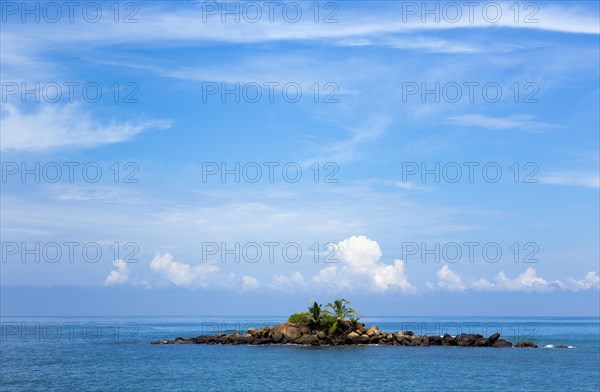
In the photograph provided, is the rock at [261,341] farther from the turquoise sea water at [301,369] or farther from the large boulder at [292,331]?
the turquoise sea water at [301,369]

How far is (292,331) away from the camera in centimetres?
12456

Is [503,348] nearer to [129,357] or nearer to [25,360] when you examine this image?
[129,357]

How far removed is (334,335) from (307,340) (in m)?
5.06

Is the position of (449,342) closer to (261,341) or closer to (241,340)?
(261,341)

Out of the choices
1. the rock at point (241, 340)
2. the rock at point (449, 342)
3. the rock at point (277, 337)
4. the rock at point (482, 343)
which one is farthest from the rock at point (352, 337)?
the rock at point (482, 343)

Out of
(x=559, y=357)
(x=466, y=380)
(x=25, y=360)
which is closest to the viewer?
(x=466, y=380)

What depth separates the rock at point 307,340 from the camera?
12119 centimetres

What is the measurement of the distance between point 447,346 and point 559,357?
72.2 feet

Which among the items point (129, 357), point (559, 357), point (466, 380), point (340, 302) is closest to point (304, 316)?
point (340, 302)

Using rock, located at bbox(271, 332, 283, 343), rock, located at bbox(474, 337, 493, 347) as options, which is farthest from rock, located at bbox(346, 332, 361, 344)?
rock, located at bbox(474, 337, 493, 347)

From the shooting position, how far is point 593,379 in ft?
268

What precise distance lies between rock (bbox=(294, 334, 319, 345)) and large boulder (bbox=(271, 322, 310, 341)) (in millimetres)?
761

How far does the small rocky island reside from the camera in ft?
403

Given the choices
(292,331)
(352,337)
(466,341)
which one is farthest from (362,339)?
(466,341)
